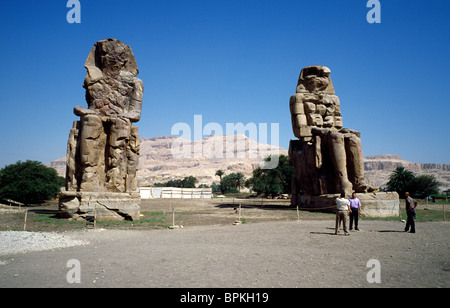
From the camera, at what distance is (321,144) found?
54.5 feet

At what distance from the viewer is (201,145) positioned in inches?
7308

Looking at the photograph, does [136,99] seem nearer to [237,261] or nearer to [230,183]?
[237,261]

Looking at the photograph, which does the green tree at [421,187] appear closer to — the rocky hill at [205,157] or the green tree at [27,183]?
the green tree at [27,183]

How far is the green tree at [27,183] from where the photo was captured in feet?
75.4

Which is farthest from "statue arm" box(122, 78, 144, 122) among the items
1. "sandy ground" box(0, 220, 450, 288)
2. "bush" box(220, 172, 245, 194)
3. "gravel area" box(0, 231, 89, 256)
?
"bush" box(220, 172, 245, 194)

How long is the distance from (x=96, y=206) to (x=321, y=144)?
10.9 m

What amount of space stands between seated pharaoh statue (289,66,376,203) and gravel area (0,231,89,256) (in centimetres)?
1124

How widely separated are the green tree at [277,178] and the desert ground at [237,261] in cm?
3078

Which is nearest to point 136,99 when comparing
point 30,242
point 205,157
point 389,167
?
point 30,242

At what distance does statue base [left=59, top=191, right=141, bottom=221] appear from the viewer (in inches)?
441

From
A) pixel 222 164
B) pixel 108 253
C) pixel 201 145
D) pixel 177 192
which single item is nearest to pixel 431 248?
pixel 108 253

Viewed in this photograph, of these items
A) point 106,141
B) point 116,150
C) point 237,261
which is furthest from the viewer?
point 106,141
